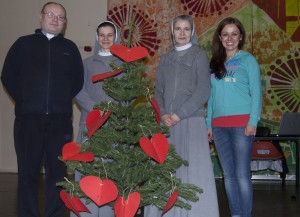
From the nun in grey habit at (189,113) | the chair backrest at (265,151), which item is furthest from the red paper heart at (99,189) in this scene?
the chair backrest at (265,151)

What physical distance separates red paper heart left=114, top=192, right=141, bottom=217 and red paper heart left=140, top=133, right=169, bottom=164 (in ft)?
0.74

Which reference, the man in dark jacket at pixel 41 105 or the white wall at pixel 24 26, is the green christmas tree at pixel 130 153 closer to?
the man in dark jacket at pixel 41 105

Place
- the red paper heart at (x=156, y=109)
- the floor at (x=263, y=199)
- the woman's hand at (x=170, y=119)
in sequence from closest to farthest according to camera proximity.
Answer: the red paper heart at (x=156, y=109) < the woman's hand at (x=170, y=119) < the floor at (x=263, y=199)

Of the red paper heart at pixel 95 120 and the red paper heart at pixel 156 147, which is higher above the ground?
the red paper heart at pixel 95 120

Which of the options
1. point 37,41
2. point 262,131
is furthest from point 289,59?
point 37,41

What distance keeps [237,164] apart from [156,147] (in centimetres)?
88

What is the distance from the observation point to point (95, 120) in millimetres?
2475

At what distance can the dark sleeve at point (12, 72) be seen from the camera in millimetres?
3043

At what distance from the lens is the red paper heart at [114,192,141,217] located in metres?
2.33

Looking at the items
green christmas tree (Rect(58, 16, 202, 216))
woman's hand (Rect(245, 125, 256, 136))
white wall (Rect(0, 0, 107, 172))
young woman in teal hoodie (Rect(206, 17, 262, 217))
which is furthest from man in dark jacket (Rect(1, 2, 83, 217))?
white wall (Rect(0, 0, 107, 172))

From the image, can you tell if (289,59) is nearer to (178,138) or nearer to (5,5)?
(178,138)

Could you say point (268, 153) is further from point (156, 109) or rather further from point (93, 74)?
point (156, 109)

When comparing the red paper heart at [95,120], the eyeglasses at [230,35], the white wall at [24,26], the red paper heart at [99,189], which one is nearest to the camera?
the red paper heart at [99,189]

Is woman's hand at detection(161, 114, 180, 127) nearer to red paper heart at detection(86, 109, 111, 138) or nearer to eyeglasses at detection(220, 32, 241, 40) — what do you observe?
red paper heart at detection(86, 109, 111, 138)
